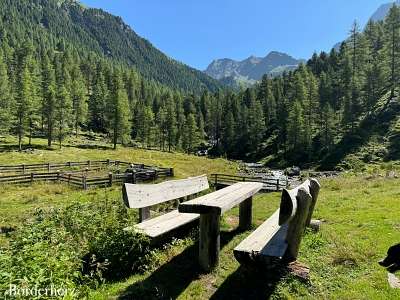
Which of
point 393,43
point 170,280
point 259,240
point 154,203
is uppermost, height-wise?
point 393,43

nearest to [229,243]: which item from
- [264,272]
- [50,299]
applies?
[264,272]

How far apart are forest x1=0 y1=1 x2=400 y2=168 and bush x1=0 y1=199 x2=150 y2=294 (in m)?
62.6

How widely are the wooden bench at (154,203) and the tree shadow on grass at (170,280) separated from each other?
0.69 metres

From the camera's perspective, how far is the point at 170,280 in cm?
783

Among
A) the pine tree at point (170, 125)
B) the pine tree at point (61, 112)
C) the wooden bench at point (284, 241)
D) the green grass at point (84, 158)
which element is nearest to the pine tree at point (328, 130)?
the green grass at point (84, 158)

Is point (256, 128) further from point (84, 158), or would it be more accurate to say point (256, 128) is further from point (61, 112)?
point (84, 158)

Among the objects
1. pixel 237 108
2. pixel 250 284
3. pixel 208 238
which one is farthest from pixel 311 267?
pixel 237 108

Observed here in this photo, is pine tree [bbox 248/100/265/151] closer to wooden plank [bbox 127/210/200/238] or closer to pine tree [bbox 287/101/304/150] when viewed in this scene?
pine tree [bbox 287/101/304/150]

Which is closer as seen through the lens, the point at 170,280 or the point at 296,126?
the point at 170,280

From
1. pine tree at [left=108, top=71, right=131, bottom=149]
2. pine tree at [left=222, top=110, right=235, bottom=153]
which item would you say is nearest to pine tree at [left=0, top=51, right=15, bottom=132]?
pine tree at [left=108, top=71, right=131, bottom=149]

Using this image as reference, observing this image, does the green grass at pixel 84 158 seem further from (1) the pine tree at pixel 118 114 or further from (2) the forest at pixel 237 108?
(1) the pine tree at pixel 118 114

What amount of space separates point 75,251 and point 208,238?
9.48ft

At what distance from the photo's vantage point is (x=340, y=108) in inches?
3829

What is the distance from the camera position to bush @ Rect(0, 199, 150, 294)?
4.96 metres
